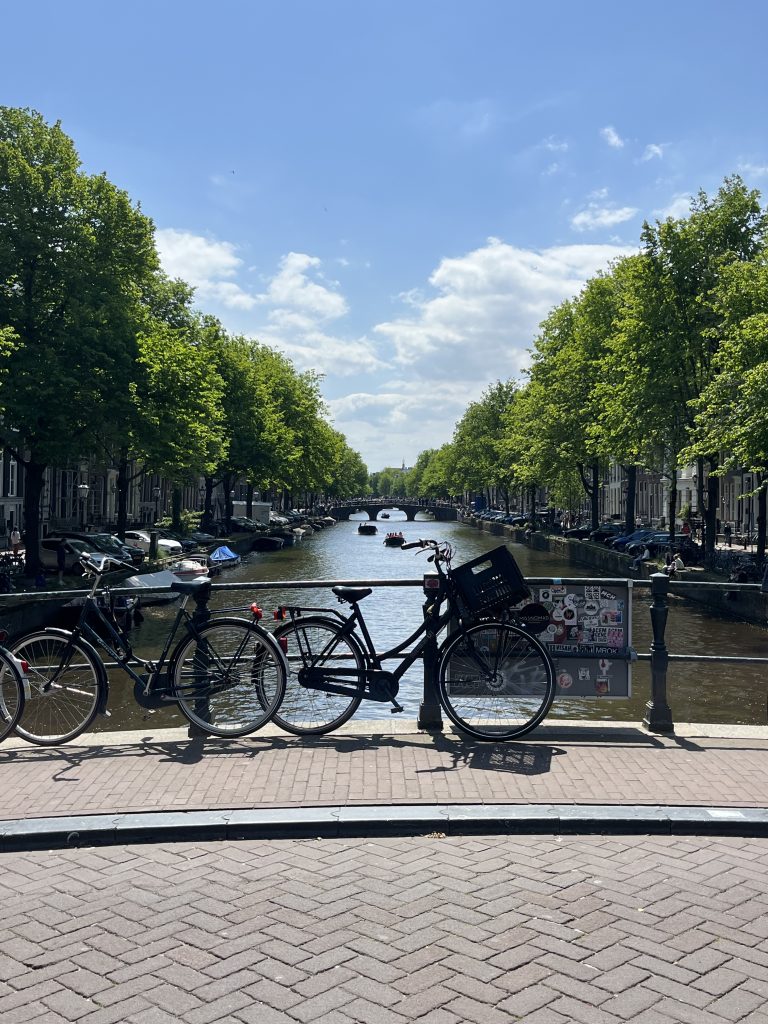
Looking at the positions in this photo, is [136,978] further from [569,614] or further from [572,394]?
[572,394]

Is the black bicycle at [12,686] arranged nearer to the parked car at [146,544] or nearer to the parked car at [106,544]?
the parked car at [106,544]

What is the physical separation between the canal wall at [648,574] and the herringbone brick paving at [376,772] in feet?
5.53

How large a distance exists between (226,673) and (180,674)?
0.36 meters

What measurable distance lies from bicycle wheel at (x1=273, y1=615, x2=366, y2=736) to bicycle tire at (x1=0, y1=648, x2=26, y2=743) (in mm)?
1902

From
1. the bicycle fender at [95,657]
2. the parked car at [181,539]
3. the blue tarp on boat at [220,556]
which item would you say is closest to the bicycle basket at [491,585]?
the bicycle fender at [95,657]

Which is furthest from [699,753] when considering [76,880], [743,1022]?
[76,880]

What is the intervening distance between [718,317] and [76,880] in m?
33.7

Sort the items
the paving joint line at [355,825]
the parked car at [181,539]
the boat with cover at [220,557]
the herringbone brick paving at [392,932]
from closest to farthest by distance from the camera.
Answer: the herringbone brick paving at [392,932]
the paving joint line at [355,825]
the boat with cover at [220,557]
the parked car at [181,539]

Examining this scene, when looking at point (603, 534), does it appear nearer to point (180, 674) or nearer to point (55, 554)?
point (55, 554)

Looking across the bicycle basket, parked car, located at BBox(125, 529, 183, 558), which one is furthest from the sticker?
parked car, located at BBox(125, 529, 183, 558)

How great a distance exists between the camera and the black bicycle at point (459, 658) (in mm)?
7578

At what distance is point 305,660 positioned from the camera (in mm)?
7746

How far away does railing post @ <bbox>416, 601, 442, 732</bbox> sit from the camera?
7.73 meters

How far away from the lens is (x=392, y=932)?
4305 mm
